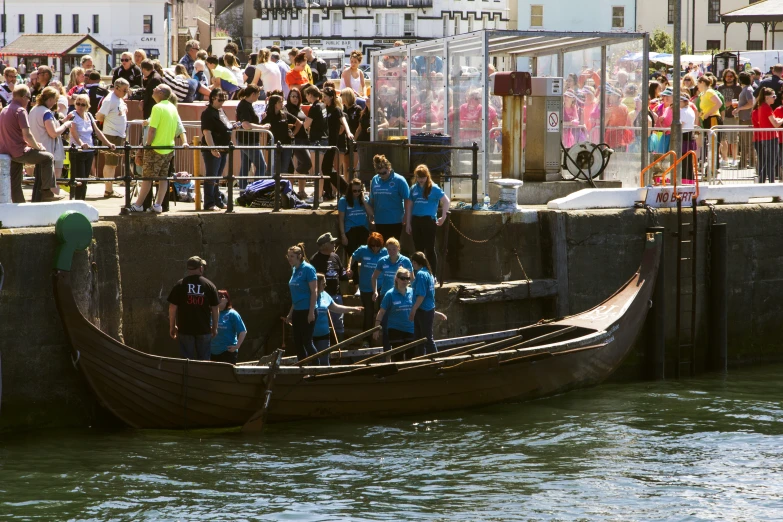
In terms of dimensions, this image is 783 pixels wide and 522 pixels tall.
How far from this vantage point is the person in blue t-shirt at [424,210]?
1480 cm

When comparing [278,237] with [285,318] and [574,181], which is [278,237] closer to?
[285,318]

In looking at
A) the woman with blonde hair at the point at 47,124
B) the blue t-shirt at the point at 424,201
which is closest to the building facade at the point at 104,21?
the woman with blonde hair at the point at 47,124

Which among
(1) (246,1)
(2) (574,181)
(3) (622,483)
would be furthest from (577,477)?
(1) (246,1)

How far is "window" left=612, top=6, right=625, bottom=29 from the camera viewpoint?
8181cm

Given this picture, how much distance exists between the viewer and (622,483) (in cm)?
1115

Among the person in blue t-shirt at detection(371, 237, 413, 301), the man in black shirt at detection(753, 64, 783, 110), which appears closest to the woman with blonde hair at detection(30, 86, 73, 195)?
the person in blue t-shirt at detection(371, 237, 413, 301)

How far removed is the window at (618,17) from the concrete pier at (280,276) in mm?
67161

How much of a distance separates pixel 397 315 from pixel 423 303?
33 cm

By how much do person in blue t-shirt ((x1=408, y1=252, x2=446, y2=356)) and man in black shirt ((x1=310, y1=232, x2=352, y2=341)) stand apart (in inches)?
38.7

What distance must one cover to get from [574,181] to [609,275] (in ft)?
7.47

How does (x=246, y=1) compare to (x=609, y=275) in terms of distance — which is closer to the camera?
(x=609, y=275)

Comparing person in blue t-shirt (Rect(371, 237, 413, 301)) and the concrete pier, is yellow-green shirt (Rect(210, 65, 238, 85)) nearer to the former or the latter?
the concrete pier

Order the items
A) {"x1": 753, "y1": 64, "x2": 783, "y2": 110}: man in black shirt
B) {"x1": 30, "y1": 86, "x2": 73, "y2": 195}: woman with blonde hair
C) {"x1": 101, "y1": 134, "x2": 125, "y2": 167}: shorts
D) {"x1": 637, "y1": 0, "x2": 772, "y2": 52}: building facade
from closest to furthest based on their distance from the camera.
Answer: {"x1": 30, "y1": 86, "x2": 73, "y2": 195}: woman with blonde hair
{"x1": 101, "y1": 134, "x2": 125, "y2": 167}: shorts
{"x1": 753, "y1": 64, "x2": 783, "y2": 110}: man in black shirt
{"x1": 637, "y1": 0, "x2": 772, "y2": 52}: building facade

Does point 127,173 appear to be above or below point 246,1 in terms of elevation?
below
